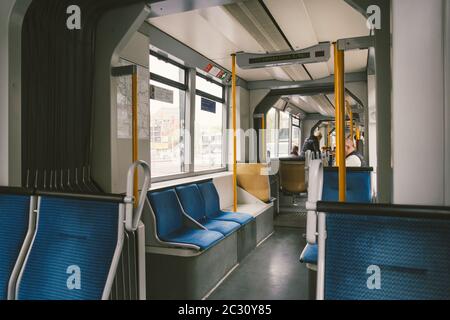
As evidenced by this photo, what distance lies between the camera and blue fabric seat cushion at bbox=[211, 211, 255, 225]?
415 cm

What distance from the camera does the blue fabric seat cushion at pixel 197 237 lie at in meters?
3.07

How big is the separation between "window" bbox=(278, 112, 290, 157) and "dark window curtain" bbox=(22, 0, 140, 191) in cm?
895

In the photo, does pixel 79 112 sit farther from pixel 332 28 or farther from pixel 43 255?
pixel 332 28

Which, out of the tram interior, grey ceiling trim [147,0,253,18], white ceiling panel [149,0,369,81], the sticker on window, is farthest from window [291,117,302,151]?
grey ceiling trim [147,0,253,18]

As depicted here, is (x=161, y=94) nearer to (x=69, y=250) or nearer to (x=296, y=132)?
(x=69, y=250)

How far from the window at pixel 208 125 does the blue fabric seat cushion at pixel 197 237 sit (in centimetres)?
192

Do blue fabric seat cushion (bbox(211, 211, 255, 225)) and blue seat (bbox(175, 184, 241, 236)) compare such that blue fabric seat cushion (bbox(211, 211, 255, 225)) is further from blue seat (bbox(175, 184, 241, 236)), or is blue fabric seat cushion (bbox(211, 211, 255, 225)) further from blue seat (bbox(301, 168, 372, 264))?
blue seat (bbox(301, 168, 372, 264))

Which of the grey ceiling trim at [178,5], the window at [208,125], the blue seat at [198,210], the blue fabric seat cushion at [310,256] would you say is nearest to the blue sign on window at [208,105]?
the window at [208,125]

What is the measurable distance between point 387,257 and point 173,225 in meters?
2.51

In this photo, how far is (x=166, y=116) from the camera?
178 inches

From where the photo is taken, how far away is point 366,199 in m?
3.31

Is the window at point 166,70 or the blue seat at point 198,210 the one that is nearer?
the blue seat at point 198,210

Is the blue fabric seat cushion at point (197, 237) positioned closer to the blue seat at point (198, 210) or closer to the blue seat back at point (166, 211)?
the blue seat back at point (166, 211)
